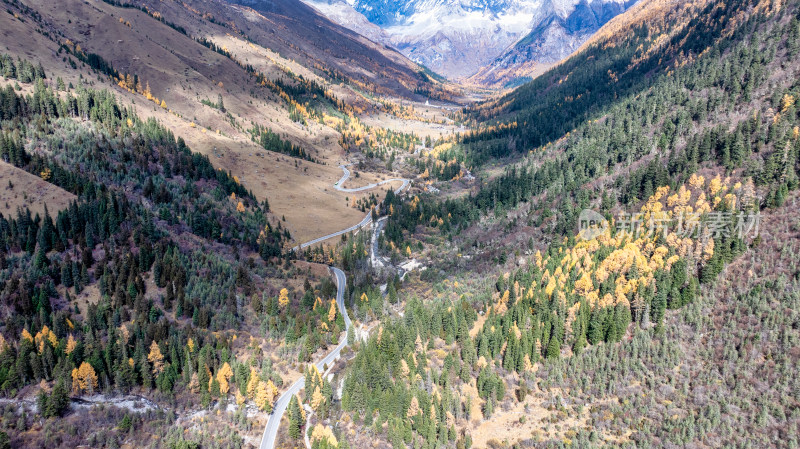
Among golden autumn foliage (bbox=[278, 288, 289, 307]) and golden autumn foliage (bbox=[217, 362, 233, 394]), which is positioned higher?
golden autumn foliage (bbox=[278, 288, 289, 307])

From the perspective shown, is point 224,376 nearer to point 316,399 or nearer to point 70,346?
point 316,399

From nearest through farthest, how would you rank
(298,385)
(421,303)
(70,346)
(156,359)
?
(70,346) → (156,359) → (298,385) → (421,303)

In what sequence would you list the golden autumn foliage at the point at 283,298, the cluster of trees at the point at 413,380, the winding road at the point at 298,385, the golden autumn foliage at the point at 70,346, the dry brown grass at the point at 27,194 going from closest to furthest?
the cluster of trees at the point at 413,380
the winding road at the point at 298,385
the golden autumn foliage at the point at 70,346
the dry brown grass at the point at 27,194
the golden autumn foliage at the point at 283,298

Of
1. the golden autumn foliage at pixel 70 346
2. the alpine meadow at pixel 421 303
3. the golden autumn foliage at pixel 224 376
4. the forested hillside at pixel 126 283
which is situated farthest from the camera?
the golden autumn foliage at pixel 224 376

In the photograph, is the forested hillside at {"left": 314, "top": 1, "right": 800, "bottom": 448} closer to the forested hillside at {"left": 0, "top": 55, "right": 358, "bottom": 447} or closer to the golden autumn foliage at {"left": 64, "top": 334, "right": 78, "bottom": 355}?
the forested hillside at {"left": 0, "top": 55, "right": 358, "bottom": 447}

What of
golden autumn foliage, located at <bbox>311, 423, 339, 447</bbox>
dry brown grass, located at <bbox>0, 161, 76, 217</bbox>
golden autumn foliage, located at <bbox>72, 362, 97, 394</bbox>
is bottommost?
golden autumn foliage, located at <bbox>311, 423, 339, 447</bbox>

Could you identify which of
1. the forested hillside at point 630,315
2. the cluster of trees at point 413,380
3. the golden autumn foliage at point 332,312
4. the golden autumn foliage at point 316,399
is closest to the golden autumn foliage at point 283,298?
the golden autumn foliage at point 332,312

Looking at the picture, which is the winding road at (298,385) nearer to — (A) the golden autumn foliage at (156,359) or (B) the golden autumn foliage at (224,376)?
(B) the golden autumn foliage at (224,376)

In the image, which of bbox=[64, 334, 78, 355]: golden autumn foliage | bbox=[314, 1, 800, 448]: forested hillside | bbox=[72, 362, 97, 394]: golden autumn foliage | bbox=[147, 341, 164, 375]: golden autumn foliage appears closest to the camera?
bbox=[314, 1, 800, 448]: forested hillside

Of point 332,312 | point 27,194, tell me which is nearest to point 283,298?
point 332,312

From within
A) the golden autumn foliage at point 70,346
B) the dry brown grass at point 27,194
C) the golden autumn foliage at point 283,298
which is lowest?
the golden autumn foliage at point 70,346

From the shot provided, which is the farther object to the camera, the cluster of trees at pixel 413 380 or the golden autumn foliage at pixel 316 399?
the golden autumn foliage at pixel 316 399

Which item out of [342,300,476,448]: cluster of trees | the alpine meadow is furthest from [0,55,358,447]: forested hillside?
[342,300,476,448]: cluster of trees

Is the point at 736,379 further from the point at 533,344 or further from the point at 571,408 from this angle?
the point at 533,344
